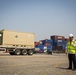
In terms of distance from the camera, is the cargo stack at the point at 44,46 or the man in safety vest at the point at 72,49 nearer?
the man in safety vest at the point at 72,49

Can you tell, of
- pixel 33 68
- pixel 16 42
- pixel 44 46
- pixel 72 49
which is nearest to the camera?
pixel 72 49

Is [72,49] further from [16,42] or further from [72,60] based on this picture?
[16,42]

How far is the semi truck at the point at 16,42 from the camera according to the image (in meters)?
34.2

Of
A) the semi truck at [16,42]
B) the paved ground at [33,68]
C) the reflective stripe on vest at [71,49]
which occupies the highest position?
the semi truck at [16,42]

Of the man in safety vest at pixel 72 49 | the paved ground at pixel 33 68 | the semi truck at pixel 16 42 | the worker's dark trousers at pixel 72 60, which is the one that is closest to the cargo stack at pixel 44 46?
the semi truck at pixel 16 42

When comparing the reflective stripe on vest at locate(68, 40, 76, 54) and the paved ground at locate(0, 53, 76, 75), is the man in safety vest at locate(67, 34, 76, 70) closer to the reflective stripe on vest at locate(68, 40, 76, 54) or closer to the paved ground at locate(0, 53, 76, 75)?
the reflective stripe on vest at locate(68, 40, 76, 54)

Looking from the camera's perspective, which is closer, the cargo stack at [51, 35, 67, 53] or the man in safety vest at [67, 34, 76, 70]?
the man in safety vest at [67, 34, 76, 70]

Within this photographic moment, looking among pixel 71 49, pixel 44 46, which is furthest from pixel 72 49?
pixel 44 46

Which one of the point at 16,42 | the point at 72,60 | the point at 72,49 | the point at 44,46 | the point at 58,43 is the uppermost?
the point at 58,43

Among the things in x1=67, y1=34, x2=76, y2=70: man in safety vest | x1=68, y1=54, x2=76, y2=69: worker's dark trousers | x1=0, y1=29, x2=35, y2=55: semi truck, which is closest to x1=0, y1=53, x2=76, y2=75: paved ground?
x1=68, y1=54, x2=76, y2=69: worker's dark trousers

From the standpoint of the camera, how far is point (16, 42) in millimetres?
35656

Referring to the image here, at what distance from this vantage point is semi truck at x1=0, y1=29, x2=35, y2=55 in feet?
112

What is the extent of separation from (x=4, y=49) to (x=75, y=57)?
22.9m

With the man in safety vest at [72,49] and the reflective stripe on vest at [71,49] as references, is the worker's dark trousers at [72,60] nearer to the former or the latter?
the man in safety vest at [72,49]
